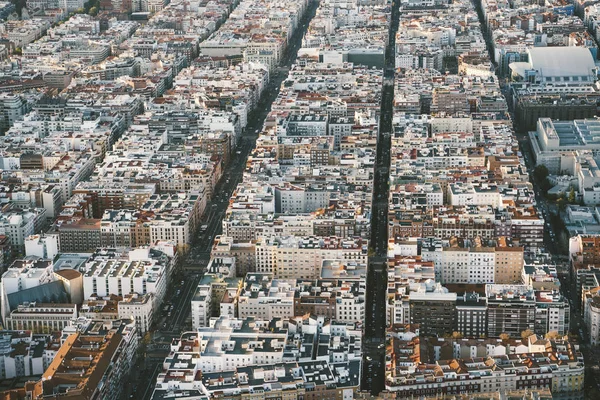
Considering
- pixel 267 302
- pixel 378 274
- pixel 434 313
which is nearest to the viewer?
pixel 434 313

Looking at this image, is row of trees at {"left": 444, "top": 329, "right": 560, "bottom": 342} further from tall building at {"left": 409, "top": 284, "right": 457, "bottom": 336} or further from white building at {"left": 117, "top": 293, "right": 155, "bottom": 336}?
white building at {"left": 117, "top": 293, "right": 155, "bottom": 336}

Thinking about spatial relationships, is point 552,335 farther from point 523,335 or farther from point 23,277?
point 23,277

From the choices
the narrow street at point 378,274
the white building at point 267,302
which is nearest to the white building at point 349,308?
the narrow street at point 378,274

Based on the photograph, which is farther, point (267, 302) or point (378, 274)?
point (378, 274)

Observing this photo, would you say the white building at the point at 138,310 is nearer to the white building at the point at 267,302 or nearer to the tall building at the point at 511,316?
the white building at the point at 267,302

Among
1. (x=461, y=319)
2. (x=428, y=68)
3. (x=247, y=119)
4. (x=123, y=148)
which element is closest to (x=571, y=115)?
(x=428, y=68)

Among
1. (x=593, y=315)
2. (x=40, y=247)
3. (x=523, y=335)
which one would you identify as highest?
(x=40, y=247)

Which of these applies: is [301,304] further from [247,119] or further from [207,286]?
[247,119]

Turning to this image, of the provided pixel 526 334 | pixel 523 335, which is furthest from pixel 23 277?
pixel 526 334

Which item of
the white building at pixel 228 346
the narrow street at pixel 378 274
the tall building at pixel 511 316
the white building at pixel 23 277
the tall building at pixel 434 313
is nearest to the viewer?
the white building at pixel 228 346
